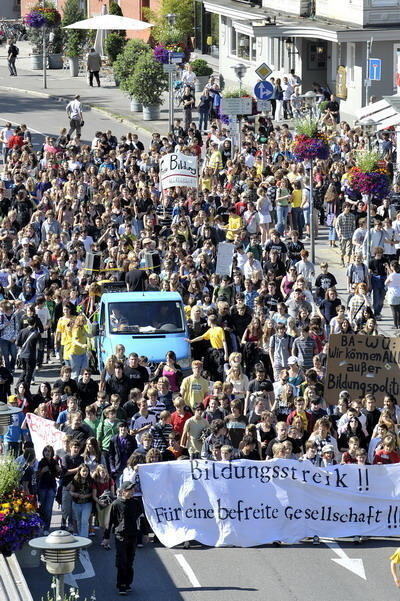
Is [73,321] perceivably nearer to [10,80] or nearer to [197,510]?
[197,510]

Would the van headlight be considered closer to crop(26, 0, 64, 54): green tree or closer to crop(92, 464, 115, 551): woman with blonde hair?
crop(92, 464, 115, 551): woman with blonde hair

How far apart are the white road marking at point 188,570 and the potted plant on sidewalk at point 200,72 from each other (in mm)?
38453

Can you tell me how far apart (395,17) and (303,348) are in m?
27.3

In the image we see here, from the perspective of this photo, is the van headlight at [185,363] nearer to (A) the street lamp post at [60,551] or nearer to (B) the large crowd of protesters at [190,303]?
(B) the large crowd of protesters at [190,303]

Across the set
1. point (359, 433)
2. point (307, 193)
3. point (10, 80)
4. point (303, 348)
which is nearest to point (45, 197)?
point (307, 193)

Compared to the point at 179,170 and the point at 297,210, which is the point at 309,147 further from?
the point at 179,170

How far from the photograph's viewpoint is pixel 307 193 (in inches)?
1307

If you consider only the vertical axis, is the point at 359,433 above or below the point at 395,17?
below

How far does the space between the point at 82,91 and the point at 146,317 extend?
35.6 meters

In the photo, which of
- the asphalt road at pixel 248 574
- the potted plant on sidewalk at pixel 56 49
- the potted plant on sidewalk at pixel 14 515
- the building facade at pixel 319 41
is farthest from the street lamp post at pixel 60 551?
the potted plant on sidewalk at pixel 56 49

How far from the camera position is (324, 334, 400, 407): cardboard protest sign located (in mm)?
21875

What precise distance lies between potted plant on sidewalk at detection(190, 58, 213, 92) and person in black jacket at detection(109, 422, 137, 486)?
36.8 meters

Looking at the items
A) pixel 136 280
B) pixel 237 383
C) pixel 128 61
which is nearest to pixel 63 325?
pixel 136 280

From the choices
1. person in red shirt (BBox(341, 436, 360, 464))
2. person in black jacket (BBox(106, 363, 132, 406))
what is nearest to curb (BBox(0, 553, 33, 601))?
person in red shirt (BBox(341, 436, 360, 464))
